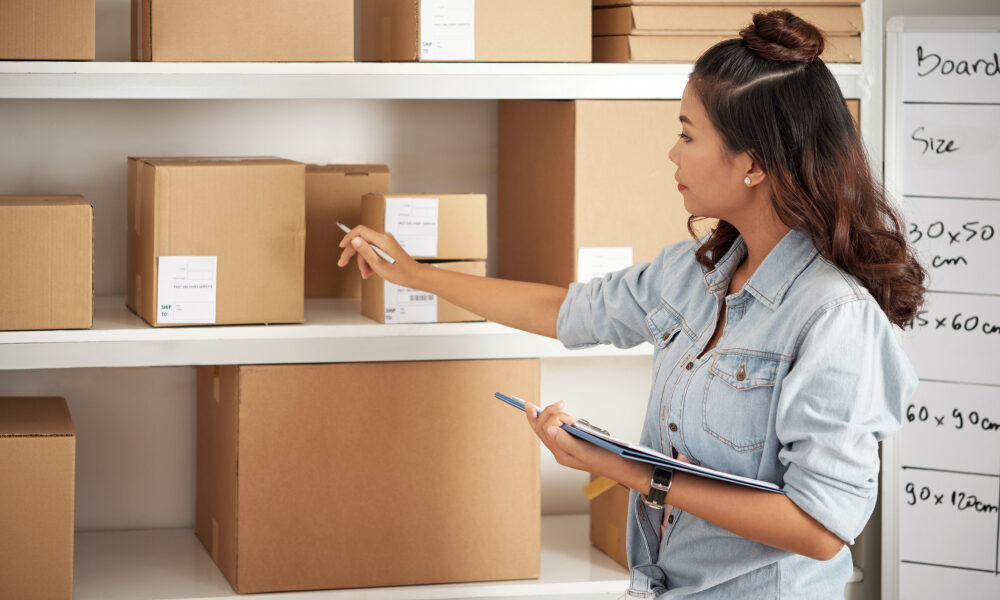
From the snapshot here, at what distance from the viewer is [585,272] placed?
1956mm

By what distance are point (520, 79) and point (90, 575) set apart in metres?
1.24

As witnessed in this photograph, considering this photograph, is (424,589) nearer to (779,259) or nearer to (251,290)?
(251,290)

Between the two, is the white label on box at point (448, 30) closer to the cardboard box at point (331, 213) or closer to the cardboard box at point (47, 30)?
the cardboard box at point (331, 213)

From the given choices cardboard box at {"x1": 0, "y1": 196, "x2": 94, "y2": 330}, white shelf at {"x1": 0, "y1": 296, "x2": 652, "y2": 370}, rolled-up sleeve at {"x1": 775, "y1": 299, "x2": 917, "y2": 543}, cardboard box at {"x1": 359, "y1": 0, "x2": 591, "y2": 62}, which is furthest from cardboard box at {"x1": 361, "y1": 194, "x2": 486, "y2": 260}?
rolled-up sleeve at {"x1": 775, "y1": 299, "x2": 917, "y2": 543}

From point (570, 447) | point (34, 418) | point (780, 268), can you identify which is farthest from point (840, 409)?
point (34, 418)

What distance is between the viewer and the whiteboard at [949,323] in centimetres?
214

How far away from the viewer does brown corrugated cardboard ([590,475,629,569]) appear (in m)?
2.17

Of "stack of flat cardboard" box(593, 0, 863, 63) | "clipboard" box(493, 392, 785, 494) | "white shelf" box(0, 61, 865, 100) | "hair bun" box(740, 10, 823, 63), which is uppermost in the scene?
"stack of flat cardboard" box(593, 0, 863, 63)

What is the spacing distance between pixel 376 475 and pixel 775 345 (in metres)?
0.86

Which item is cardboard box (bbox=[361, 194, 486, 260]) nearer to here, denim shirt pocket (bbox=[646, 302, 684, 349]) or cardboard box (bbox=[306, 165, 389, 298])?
cardboard box (bbox=[306, 165, 389, 298])

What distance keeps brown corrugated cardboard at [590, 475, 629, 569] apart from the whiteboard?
53 centimetres

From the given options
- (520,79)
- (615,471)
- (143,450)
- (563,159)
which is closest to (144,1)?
(520,79)

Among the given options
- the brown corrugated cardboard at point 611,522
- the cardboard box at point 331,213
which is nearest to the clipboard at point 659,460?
the brown corrugated cardboard at point 611,522

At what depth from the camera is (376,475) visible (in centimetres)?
192
